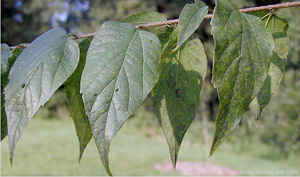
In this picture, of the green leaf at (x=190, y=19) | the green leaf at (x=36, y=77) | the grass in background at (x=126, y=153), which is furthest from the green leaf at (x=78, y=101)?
the grass in background at (x=126, y=153)

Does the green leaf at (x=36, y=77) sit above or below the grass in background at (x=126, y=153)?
above

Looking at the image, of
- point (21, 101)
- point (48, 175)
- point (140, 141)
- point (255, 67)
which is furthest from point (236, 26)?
point (140, 141)

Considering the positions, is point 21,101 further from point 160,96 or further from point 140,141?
point 140,141

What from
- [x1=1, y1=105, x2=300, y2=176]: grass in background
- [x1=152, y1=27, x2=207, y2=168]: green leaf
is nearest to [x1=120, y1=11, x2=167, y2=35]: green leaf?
[x1=152, y1=27, x2=207, y2=168]: green leaf

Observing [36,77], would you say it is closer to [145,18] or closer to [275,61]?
[145,18]

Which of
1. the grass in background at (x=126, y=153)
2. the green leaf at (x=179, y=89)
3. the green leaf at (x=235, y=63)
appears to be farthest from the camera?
the grass in background at (x=126, y=153)

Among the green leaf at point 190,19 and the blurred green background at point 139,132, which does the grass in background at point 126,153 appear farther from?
the green leaf at point 190,19

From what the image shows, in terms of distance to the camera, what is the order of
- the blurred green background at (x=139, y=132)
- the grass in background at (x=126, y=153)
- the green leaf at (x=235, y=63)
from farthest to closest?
the blurred green background at (x=139, y=132) < the grass in background at (x=126, y=153) < the green leaf at (x=235, y=63)
